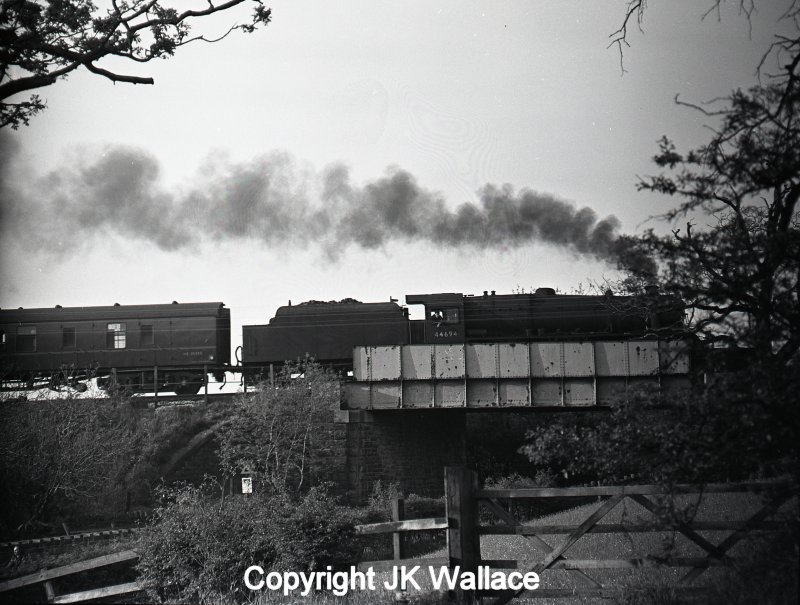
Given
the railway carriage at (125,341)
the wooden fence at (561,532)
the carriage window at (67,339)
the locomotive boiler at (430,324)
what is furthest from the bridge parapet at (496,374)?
the wooden fence at (561,532)

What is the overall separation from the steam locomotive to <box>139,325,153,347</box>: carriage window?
46 mm

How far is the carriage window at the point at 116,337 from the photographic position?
116 feet

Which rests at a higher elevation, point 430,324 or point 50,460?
point 430,324

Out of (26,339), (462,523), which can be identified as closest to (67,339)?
(26,339)

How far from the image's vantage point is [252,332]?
3453 cm

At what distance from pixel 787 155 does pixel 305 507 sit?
24.6 ft

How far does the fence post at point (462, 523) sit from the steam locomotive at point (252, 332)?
24.1 m

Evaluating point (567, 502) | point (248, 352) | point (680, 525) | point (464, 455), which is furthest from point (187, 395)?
point (680, 525)

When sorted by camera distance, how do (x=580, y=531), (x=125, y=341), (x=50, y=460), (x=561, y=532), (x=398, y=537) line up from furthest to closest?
(x=125, y=341), (x=50, y=460), (x=398, y=537), (x=561, y=532), (x=580, y=531)

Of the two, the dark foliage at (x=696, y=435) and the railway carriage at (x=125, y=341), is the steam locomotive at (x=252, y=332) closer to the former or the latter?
the railway carriage at (x=125, y=341)

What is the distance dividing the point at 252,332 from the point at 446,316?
347 inches

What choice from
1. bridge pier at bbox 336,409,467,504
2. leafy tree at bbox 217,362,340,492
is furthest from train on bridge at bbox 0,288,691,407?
leafy tree at bbox 217,362,340,492

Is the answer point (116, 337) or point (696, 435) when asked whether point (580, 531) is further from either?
point (116, 337)

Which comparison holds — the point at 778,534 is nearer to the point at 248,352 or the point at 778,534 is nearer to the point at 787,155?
the point at 787,155
